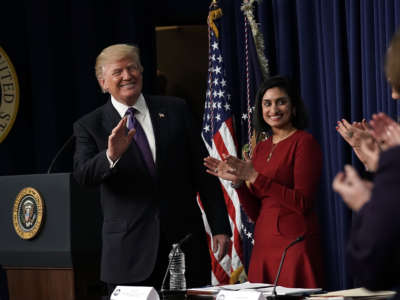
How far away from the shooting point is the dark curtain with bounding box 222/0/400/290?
421 cm

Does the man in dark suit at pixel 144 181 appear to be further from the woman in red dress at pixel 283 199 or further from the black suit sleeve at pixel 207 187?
the woman in red dress at pixel 283 199

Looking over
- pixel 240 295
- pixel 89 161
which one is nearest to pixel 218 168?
pixel 89 161

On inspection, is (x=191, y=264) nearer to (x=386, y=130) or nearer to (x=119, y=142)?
(x=119, y=142)

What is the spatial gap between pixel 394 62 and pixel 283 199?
6.17ft

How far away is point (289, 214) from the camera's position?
341 cm

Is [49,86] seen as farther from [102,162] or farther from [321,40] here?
[102,162]

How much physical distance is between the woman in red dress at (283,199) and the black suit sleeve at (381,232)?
1.78 m

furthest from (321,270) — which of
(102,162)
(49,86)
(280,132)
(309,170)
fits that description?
(49,86)

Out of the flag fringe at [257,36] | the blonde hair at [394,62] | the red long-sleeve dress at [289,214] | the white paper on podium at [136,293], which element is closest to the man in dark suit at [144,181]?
the red long-sleeve dress at [289,214]

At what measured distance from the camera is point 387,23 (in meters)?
4.10

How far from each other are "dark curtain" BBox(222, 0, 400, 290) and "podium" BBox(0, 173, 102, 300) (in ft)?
5.45

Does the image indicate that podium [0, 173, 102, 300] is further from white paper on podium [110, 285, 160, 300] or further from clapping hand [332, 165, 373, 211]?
clapping hand [332, 165, 373, 211]

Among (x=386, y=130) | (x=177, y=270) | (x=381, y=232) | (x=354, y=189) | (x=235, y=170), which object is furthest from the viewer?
(x=235, y=170)

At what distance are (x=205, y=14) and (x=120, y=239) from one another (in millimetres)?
3605
